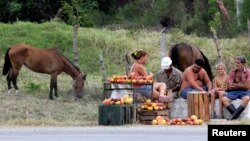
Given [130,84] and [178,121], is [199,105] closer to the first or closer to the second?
[178,121]

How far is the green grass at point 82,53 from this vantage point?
72.1 ft

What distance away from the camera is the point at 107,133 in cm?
1527

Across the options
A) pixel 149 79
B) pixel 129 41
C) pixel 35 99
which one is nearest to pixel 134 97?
pixel 149 79

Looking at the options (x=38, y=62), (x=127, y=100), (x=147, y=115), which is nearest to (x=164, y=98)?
(x=147, y=115)

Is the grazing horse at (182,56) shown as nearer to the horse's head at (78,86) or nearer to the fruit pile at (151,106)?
the horse's head at (78,86)

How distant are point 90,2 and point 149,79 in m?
18.9

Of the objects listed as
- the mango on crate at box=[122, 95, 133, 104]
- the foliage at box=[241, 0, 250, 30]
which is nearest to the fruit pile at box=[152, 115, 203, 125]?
the mango on crate at box=[122, 95, 133, 104]

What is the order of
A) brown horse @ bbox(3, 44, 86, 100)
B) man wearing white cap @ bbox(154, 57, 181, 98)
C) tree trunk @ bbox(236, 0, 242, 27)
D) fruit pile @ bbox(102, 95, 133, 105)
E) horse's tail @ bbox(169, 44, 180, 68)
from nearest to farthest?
1. fruit pile @ bbox(102, 95, 133, 105)
2. man wearing white cap @ bbox(154, 57, 181, 98)
3. horse's tail @ bbox(169, 44, 180, 68)
4. brown horse @ bbox(3, 44, 86, 100)
5. tree trunk @ bbox(236, 0, 242, 27)

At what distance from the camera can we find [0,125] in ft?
58.5

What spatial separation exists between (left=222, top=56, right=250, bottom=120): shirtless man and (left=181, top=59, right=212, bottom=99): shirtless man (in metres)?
0.66

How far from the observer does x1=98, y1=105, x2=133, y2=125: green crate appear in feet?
57.3

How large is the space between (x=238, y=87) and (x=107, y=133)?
4.25m

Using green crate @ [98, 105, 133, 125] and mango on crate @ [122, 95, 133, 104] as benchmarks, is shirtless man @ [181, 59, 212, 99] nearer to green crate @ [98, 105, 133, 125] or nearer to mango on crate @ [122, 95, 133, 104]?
mango on crate @ [122, 95, 133, 104]

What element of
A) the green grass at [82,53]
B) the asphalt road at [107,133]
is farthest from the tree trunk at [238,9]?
the asphalt road at [107,133]
